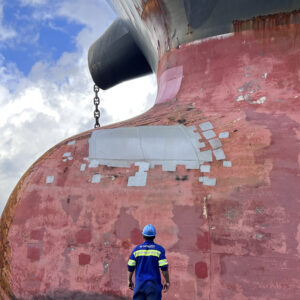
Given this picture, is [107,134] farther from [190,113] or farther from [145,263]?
[145,263]

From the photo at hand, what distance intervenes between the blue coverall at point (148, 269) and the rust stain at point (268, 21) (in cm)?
325

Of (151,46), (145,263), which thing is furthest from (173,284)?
(151,46)

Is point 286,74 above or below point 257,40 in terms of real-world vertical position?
below

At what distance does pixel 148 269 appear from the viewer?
3.70 m

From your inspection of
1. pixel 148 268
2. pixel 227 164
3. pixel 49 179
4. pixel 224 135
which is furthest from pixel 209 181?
pixel 49 179

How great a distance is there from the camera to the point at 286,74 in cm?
546

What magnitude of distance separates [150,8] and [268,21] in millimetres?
1786

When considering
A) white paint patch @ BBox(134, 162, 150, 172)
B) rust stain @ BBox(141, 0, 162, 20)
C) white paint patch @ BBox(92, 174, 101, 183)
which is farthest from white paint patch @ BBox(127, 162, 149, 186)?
rust stain @ BBox(141, 0, 162, 20)

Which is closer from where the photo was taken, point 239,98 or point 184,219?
point 184,219

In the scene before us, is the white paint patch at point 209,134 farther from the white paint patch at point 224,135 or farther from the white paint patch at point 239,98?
the white paint patch at point 239,98

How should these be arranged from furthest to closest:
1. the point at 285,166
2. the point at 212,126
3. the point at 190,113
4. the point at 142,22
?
the point at 142,22, the point at 190,113, the point at 212,126, the point at 285,166

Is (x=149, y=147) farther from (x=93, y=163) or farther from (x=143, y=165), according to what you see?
(x=93, y=163)

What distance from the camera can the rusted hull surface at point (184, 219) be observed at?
14.2 ft

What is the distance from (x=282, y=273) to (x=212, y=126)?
1.80m
